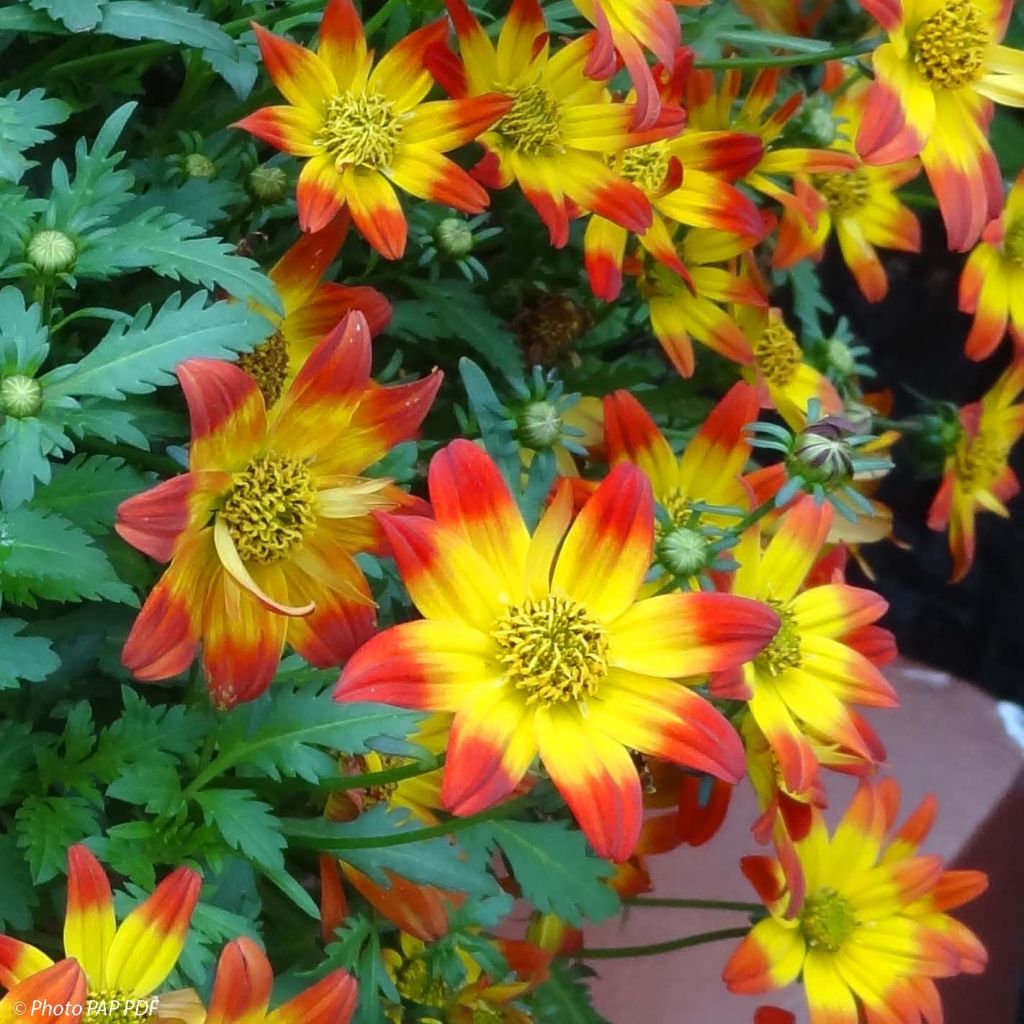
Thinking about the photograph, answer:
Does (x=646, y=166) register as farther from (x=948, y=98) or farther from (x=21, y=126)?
(x=21, y=126)

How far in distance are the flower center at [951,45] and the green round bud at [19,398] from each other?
18.8 inches

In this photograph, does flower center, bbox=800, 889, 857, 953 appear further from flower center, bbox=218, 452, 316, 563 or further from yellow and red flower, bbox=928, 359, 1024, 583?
flower center, bbox=218, 452, 316, 563

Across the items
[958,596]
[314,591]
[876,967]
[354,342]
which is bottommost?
[958,596]

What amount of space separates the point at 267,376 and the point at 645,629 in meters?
0.23

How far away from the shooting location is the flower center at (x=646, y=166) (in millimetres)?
703

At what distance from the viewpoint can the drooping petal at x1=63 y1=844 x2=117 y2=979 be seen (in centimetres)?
49

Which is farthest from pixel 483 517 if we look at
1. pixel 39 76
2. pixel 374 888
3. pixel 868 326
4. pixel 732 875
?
pixel 868 326

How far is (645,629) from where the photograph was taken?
20.6 inches

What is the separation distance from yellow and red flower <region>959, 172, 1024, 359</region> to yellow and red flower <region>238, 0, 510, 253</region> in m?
0.38

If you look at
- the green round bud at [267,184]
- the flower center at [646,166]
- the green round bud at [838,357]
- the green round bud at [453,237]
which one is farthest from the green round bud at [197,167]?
the green round bud at [838,357]

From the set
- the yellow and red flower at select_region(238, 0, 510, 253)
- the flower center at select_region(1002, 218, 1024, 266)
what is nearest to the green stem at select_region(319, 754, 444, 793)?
the yellow and red flower at select_region(238, 0, 510, 253)

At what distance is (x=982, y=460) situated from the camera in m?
0.93

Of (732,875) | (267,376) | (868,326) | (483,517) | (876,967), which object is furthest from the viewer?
(868,326)

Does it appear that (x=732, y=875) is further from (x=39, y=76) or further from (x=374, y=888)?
(x=39, y=76)
